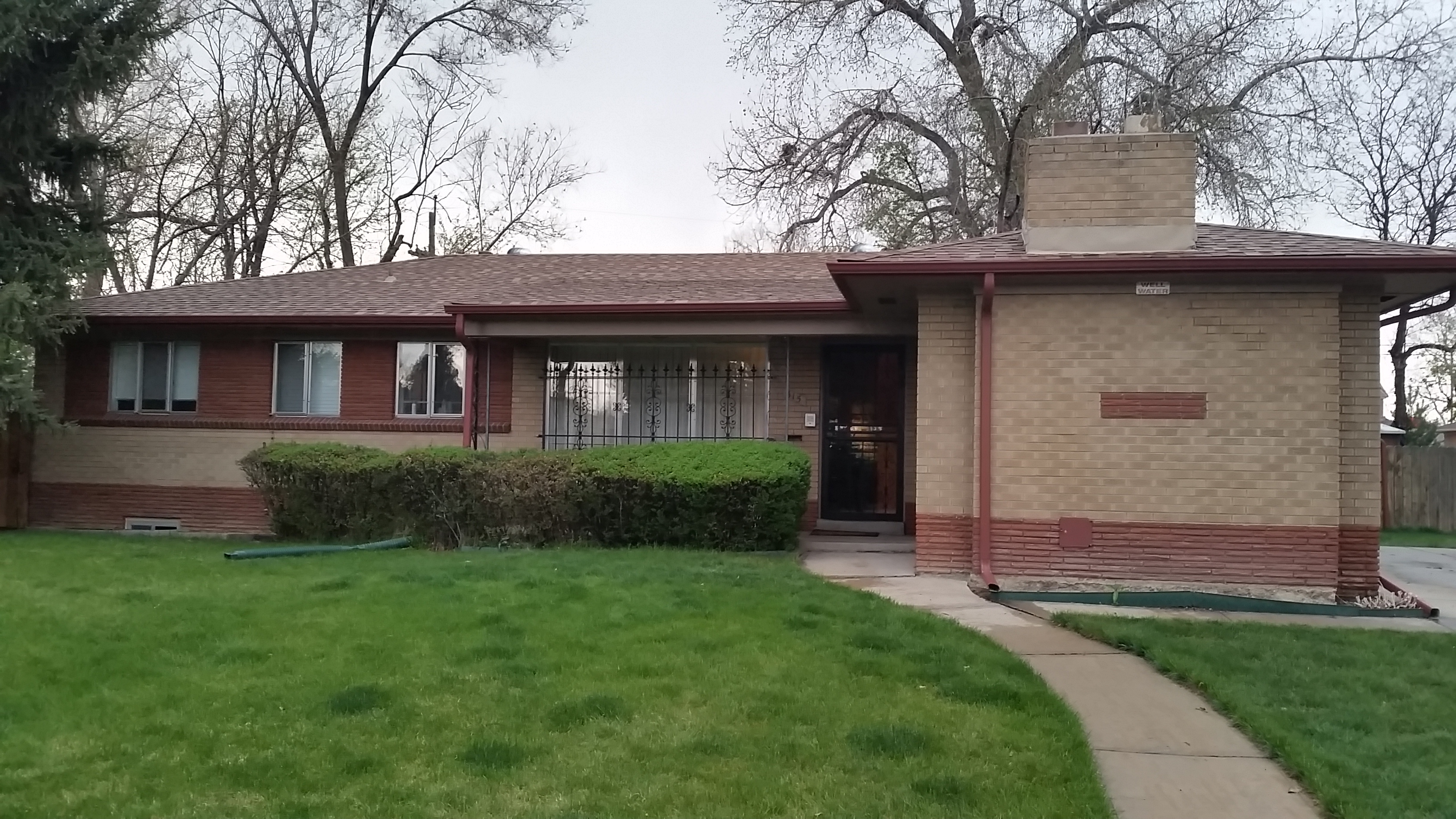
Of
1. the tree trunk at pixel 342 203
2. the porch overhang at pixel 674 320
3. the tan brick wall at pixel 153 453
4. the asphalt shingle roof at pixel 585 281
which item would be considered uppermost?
the tree trunk at pixel 342 203

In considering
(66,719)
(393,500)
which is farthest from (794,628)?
(393,500)

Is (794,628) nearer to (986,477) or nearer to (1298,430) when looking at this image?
(986,477)

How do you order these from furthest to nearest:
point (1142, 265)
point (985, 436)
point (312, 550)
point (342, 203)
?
point (342, 203) < point (312, 550) < point (985, 436) < point (1142, 265)

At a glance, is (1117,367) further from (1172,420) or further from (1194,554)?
(1194,554)

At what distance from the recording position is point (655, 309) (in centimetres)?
1232

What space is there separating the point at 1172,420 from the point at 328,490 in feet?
29.4

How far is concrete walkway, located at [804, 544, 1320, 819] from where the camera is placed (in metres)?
4.24

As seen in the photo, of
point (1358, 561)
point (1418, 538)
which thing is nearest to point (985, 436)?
point (1358, 561)

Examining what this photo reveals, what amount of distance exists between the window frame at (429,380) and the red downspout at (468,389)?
1.57 feet

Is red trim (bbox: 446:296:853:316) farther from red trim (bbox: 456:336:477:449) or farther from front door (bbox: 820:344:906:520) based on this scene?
front door (bbox: 820:344:906:520)

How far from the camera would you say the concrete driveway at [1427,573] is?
30.6ft

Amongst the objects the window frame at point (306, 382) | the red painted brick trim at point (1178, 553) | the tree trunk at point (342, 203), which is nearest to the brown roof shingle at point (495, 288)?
the window frame at point (306, 382)

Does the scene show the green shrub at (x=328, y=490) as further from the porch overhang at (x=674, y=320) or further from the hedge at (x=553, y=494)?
the porch overhang at (x=674, y=320)

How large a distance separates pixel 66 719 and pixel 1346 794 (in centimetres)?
580
